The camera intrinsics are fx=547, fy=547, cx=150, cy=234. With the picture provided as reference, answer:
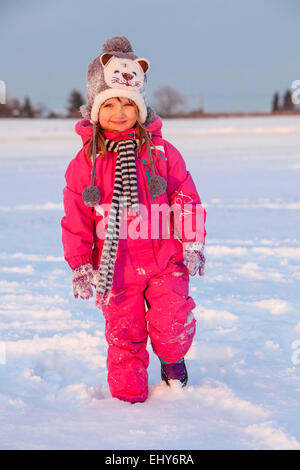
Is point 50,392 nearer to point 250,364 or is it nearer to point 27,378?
point 27,378

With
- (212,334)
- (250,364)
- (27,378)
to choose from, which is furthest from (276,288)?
(27,378)

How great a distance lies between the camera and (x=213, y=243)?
4594 mm

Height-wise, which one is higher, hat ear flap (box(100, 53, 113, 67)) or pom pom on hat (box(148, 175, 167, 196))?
hat ear flap (box(100, 53, 113, 67))

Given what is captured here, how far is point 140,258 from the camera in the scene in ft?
7.27

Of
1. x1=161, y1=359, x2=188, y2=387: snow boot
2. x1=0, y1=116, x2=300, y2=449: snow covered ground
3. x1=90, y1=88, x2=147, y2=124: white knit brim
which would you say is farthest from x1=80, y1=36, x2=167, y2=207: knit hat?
x1=0, y1=116, x2=300, y2=449: snow covered ground

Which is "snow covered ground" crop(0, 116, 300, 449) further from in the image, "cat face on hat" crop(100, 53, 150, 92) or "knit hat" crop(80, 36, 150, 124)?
"cat face on hat" crop(100, 53, 150, 92)

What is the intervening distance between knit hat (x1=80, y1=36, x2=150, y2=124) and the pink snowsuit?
9cm

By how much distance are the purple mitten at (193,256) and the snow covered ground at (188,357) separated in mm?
483

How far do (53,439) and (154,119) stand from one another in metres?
1.31

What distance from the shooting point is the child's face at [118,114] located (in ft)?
7.30

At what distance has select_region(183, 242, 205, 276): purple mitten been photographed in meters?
2.20

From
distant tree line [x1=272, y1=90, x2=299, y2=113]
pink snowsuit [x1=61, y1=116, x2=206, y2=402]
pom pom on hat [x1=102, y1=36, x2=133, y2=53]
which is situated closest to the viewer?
pink snowsuit [x1=61, y1=116, x2=206, y2=402]

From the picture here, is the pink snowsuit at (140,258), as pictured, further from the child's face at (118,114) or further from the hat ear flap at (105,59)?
the hat ear flap at (105,59)

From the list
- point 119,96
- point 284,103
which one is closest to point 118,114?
point 119,96
